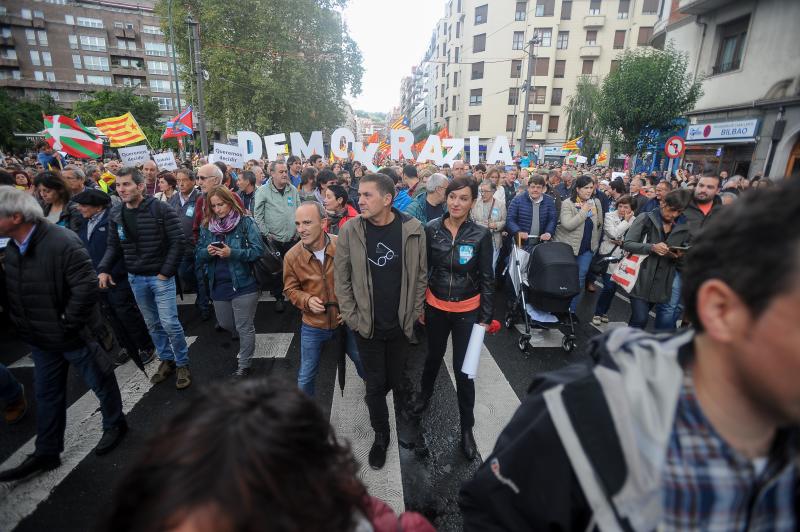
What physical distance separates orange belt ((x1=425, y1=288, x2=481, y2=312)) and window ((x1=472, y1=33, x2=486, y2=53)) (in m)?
52.1

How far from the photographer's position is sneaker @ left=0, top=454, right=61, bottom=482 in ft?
9.38

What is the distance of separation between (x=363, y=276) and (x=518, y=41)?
50833 mm

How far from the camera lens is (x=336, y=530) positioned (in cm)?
85

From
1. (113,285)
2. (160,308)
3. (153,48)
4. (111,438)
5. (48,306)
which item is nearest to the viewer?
(48,306)

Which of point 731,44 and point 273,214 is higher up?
point 731,44

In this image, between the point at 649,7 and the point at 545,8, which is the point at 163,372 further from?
the point at 649,7

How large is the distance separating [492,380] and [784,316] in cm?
372

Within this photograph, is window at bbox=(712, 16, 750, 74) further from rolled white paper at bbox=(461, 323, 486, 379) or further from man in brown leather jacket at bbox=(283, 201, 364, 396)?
man in brown leather jacket at bbox=(283, 201, 364, 396)

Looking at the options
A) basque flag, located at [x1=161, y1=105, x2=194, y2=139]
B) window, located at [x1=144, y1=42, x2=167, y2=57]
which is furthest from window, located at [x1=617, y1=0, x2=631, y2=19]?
window, located at [x1=144, y1=42, x2=167, y2=57]

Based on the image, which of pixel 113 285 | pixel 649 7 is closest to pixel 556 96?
pixel 649 7

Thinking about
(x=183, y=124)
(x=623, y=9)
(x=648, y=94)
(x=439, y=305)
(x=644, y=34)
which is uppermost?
(x=623, y=9)

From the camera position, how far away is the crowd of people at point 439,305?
2.93ft

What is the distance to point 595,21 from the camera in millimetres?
41469

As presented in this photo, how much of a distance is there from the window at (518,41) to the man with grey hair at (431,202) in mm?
47312
